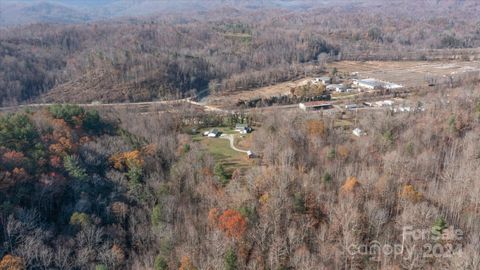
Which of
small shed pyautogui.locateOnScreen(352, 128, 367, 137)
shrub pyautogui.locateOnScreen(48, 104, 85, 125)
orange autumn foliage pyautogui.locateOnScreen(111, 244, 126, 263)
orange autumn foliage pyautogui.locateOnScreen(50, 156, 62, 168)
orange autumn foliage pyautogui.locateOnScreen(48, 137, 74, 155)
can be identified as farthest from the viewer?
small shed pyautogui.locateOnScreen(352, 128, 367, 137)

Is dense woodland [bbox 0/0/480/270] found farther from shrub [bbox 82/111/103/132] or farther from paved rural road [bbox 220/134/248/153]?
paved rural road [bbox 220/134/248/153]

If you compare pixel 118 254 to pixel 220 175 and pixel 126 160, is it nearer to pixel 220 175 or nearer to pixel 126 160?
pixel 126 160

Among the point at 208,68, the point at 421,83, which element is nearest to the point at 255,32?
the point at 208,68

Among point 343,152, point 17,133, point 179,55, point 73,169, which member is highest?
point 179,55

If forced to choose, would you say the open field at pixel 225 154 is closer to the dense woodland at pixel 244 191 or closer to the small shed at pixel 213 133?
the dense woodland at pixel 244 191

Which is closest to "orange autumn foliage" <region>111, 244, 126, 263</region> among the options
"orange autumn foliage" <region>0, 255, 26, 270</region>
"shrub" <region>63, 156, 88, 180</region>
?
"orange autumn foliage" <region>0, 255, 26, 270</region>

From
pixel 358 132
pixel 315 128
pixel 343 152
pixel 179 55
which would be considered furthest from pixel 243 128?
pixel 179 55

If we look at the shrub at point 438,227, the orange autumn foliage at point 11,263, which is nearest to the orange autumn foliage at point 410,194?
the shrub at point 438,227
